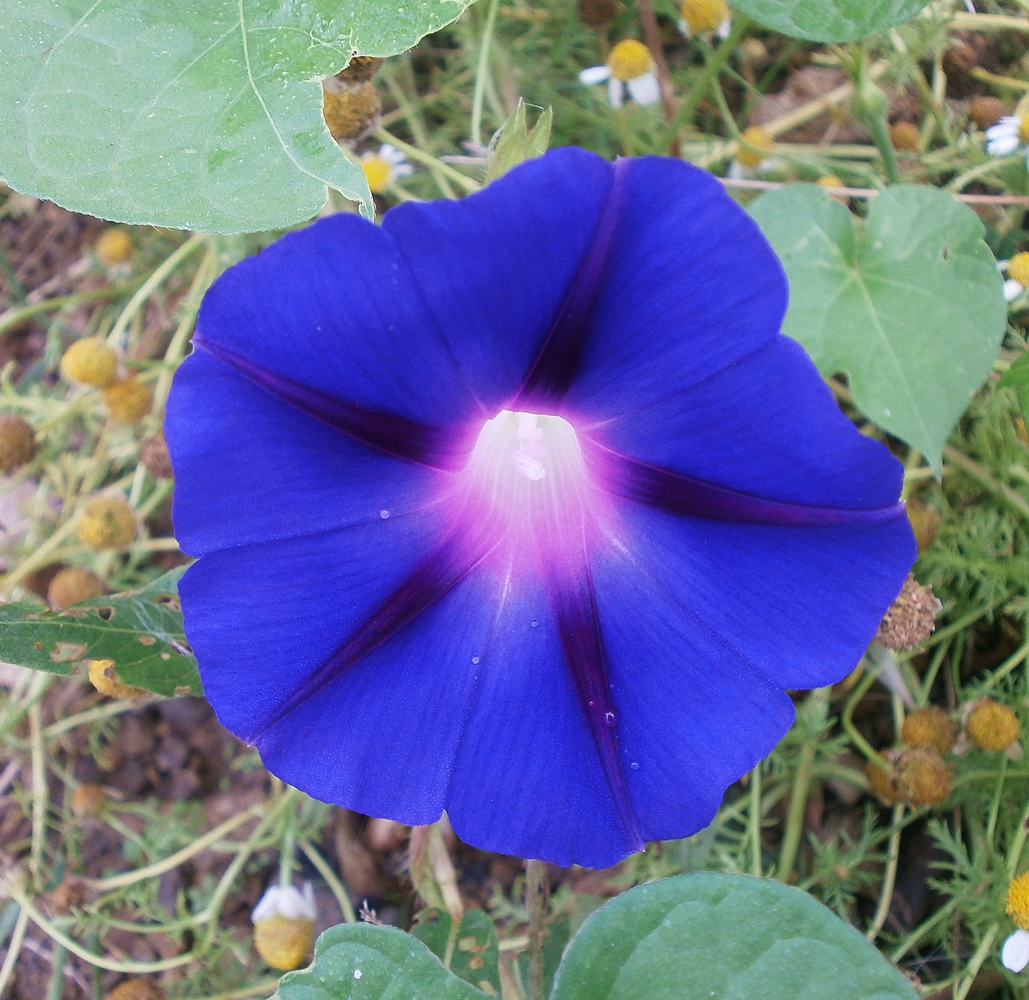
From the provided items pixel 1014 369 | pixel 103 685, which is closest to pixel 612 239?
pixel 1014 369

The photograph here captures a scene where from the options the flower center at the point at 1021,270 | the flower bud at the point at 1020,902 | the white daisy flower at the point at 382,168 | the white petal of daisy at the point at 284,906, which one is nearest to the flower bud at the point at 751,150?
the flower center at the point at 1021,270

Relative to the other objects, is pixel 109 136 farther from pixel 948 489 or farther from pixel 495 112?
pixel 948 489

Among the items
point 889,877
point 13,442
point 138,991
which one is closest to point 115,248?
point 13,442

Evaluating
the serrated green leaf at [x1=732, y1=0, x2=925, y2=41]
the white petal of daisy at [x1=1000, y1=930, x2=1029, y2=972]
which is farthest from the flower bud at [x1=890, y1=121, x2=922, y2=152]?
the white petal of daisy at [x1=1000, y1=930, x2=1029, y2=972]

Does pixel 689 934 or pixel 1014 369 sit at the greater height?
pixel 1014 369

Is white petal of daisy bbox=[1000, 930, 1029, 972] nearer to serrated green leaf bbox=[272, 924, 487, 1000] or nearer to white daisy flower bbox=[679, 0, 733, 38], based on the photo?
serrated green leaf bbox=[272, 924, 487, 1000]
